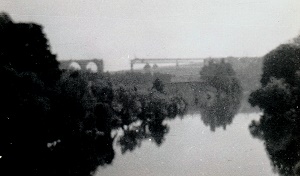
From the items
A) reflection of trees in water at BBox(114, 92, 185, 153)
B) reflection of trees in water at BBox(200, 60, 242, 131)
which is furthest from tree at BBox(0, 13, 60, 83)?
reflection of trees in water at BBox(200, 60, 242, 131)

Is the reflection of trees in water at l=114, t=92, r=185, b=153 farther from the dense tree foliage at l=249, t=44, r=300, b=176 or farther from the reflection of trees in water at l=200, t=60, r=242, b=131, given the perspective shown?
the reflection of trees in water at l=200, t=60, r=242, b=131

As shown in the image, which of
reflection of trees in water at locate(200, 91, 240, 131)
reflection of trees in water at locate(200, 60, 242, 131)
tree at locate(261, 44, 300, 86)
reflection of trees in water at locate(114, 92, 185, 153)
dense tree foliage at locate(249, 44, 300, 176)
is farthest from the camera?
reflection of trees in water at locate(200, 60, 242, 131)

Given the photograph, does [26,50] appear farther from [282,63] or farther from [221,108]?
Result: [221,108]

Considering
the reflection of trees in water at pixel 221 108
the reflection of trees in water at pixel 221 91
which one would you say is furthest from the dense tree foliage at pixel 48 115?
the reflection of trees in water at pixel 221 91

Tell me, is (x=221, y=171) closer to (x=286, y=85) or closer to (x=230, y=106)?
(x=286, y=85)

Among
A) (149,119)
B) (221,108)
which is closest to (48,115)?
(149,119)

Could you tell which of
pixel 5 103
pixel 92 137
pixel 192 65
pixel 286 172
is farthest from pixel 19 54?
pixel 192 65

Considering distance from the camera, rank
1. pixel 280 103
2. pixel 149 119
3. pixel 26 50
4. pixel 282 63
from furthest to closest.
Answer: pixel 149 119
pixel 282 63
pixel 280 103
pixel 26 50

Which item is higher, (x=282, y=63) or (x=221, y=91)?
(x=282, y=63)
